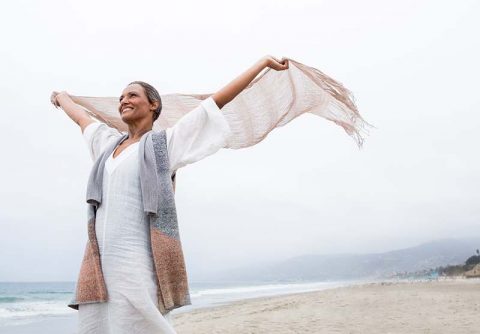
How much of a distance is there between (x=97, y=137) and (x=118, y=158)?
14.0 inches

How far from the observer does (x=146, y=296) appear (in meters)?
1.65

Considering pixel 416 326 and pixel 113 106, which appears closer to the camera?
pixel 113 106

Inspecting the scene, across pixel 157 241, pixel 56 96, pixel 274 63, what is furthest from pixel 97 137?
pixel 274 63

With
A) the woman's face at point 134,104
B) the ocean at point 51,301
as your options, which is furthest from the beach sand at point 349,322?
the woman's face at point 134,104

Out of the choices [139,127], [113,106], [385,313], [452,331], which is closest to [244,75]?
[139,127]

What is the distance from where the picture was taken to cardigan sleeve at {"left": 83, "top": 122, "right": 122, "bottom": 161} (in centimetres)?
217

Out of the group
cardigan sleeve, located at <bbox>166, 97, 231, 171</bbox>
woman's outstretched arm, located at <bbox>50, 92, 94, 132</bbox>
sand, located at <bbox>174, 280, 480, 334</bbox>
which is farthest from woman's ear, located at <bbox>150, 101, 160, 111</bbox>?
sand, located at <bbox>174, 280, 480, 334</bbox>

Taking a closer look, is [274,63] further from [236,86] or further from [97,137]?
[97,137]

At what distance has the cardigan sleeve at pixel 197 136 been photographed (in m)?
1.91

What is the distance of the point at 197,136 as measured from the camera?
1943 mm

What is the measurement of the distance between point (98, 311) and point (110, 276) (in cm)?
14

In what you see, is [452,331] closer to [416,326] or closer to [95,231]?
[416,326]

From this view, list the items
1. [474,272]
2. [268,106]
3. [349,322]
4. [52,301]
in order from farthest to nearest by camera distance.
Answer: [474,272]
[52,301]
[349,322]
[268,106]

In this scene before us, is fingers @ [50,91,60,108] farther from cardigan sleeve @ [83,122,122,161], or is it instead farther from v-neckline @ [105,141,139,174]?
v-neckline @ [105,141,139,174]
